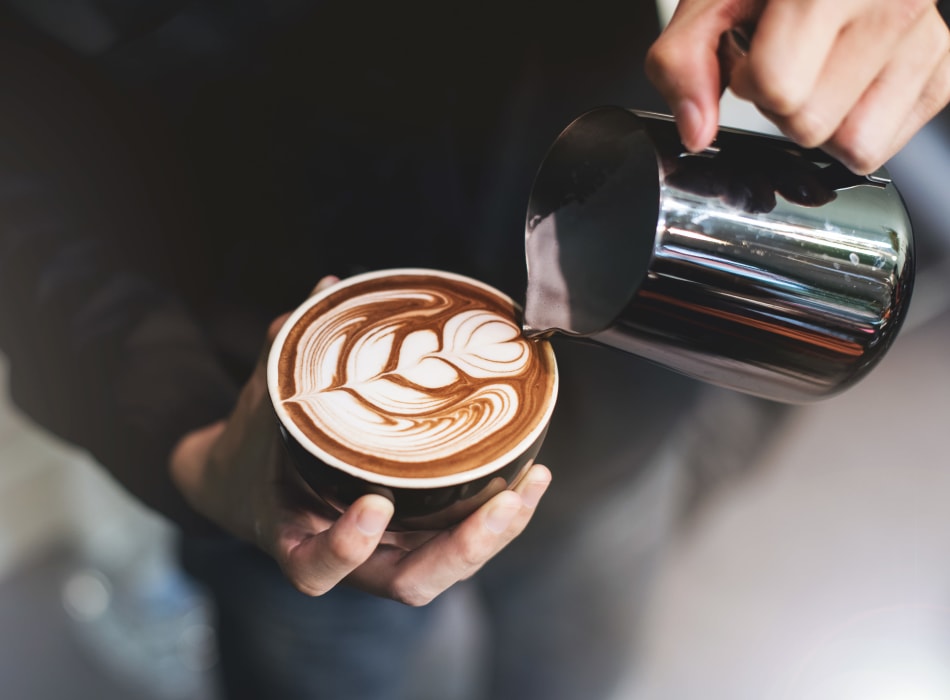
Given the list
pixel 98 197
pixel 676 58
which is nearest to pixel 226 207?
pixel 98 197

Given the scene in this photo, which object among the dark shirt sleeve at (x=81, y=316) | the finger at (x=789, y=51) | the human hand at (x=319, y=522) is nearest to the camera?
the finger at (x=789, y=51)

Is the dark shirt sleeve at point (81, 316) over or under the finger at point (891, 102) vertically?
under

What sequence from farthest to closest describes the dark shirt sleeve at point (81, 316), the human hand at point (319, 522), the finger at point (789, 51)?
the dark shirt sleeve at point (81, 316) < the human hand at point (319, 522) < the finger at point (789, 51)

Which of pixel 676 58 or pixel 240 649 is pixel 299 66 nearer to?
pixel 676 58

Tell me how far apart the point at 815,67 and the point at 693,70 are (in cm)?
9

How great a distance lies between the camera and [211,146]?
112 cm

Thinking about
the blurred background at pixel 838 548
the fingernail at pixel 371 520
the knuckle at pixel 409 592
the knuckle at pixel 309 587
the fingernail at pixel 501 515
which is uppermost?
the fingernail at pixel 371 520

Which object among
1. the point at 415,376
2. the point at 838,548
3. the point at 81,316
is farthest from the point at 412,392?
the point at 838,548

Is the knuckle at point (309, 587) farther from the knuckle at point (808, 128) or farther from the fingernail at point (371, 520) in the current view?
the knuckle at point (808, 128)

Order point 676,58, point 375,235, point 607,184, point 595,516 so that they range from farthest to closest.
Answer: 1. point 595,516
2. point 375,235
3. point 607,184
4. point 676,58

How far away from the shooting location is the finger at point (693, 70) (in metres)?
0.57

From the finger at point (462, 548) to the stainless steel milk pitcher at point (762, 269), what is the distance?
164 mm

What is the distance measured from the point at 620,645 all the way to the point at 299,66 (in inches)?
43.5

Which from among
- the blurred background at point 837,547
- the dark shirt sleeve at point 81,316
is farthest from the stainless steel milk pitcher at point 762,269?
the dark shirt sleeve at point 81,316
